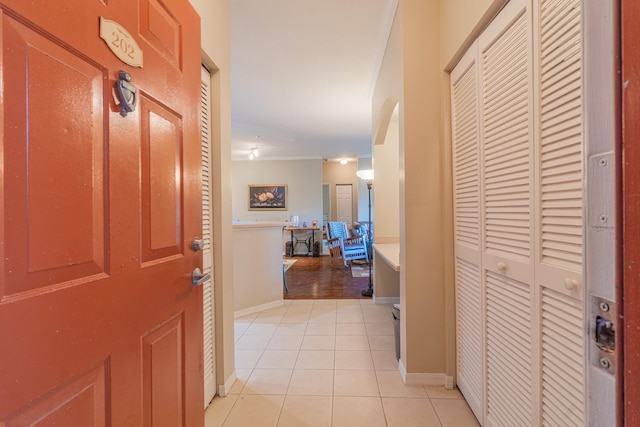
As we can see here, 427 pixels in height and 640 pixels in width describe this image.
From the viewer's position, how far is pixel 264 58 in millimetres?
2631

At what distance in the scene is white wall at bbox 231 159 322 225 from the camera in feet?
23.5

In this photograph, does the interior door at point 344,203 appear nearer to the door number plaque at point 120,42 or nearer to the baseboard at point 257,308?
the baseboard at point 257,308

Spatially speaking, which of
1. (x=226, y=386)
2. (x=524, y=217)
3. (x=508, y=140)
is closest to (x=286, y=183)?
(x=226, y=386)

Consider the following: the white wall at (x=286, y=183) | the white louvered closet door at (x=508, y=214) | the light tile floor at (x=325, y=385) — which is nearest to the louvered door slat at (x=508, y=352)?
the white louvered closet door at (x=508, y=214)

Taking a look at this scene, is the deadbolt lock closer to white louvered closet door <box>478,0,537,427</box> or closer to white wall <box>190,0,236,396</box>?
white louvered closet door <box>478,0,537,427</box>

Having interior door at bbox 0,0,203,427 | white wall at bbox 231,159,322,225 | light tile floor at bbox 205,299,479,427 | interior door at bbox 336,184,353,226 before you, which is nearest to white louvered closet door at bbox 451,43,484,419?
light tile floor at bbox 205,299,479,427

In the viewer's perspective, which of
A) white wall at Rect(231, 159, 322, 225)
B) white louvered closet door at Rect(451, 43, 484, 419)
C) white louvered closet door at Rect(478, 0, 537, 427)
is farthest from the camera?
white wall at Rect(231, 159, 322, 225)

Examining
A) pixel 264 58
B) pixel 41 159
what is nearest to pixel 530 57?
pixel 41 159

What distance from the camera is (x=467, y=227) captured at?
4.97ft

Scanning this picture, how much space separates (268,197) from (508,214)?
6.50 metres

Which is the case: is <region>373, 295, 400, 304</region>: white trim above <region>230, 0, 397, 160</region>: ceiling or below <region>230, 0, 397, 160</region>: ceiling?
below

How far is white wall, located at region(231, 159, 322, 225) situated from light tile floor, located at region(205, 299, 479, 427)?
458 centimetres

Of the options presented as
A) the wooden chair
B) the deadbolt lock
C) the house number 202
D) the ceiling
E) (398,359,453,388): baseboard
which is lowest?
(398,359,453,388): baseboard

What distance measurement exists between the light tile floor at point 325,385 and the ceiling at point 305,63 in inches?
105
